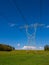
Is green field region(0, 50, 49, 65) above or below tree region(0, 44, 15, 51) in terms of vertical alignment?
below

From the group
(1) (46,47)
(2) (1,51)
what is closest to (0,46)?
(2) (1,51)

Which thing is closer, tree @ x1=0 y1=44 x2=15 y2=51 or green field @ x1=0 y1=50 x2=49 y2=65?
green field @ x1=0 y1=50 x2=49 y2=65

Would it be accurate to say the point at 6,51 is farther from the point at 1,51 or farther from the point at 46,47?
the point at 46,47

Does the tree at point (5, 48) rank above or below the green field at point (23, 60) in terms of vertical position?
above

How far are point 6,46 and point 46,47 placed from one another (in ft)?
97.6

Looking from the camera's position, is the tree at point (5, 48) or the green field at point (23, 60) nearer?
the green field at point (23, 60)

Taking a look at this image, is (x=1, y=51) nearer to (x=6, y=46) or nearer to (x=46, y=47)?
(x=6, y=46)

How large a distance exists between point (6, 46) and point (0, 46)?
2989 millimetres

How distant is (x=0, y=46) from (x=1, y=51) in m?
2.91

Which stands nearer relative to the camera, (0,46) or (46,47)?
(0,46)

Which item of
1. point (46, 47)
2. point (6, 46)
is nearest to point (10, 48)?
point (6, 46)

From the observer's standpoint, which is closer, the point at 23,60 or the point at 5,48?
the point at 23,60

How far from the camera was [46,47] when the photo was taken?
10338 centimetres

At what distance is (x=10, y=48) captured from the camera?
267 feet
